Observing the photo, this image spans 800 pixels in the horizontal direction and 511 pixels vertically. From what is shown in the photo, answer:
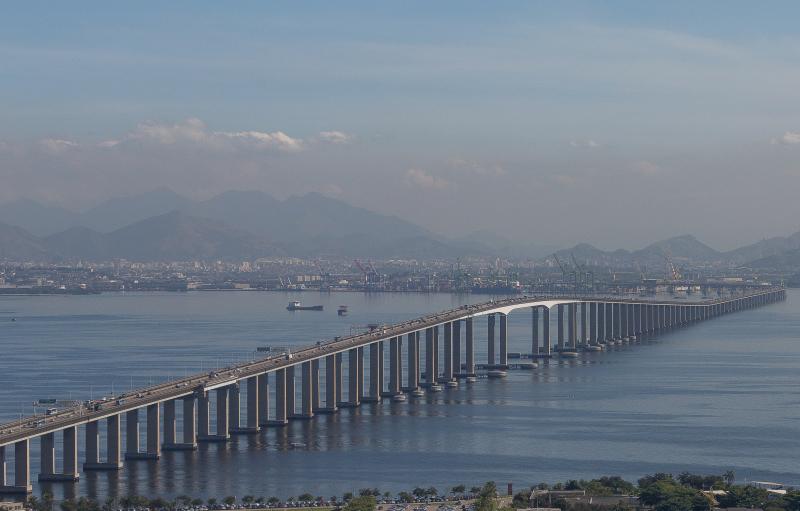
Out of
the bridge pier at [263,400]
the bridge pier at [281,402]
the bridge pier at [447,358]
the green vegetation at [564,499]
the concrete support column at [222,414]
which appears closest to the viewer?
the green vegetation at [564,499]

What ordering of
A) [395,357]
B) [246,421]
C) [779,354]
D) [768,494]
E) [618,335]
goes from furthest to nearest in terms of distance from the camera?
[618,335]
[779,354]
[395,357]
[246,421]
[768,494]

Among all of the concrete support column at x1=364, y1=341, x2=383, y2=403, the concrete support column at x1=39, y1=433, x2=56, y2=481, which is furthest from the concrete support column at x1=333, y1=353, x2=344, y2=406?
the concrete support column at x1=39, y1=433, x2=56, y2=481

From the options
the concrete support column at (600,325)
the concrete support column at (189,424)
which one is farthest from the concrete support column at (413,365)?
the concrete support column at (600,325)

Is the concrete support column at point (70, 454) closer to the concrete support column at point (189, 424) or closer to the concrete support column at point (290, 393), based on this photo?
the concrete support column at point (189, 424)

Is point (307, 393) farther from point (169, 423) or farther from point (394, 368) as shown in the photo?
point (394, 368)

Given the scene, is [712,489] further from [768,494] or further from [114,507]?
[114,507]

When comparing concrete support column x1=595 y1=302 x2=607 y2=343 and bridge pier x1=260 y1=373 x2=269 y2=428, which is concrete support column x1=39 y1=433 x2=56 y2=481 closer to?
bridge pier x1=260 y1=373 x2=269 y2=428

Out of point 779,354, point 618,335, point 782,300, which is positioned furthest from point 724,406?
point 782,300
